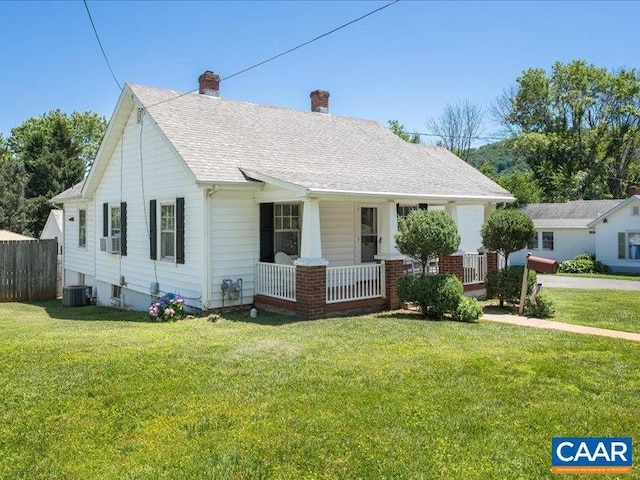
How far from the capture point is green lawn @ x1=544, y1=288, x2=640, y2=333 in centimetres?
988

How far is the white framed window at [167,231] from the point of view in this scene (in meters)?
12.5

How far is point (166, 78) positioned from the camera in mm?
13742

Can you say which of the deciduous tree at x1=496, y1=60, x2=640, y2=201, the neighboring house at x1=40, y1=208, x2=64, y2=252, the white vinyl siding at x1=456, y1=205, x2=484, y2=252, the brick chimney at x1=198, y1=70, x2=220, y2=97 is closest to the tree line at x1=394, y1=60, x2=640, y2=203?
the deciduous tree at x1=496, y1=60, x2=640, y2=201

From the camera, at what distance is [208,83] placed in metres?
15.5

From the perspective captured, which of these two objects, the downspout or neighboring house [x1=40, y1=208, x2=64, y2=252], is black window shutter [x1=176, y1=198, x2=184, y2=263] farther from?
neighboring house [x1=40, y1=208, x2=64, y2=252]

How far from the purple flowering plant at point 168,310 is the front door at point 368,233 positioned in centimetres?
510

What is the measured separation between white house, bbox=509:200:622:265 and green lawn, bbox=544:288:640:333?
15.7 m

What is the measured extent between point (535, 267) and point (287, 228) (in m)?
5.85

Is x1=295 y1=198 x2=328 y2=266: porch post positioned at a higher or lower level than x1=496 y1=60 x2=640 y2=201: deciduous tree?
lower

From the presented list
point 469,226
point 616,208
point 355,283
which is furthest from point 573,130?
point 355,283

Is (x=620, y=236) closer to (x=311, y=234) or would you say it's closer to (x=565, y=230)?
(x=565, y=230)

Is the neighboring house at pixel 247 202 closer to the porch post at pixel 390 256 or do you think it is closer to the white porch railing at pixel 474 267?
the porch post at pixel 390 256

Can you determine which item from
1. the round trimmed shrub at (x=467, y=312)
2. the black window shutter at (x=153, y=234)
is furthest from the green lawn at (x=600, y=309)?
the black window shutter at (x=153, y=234)

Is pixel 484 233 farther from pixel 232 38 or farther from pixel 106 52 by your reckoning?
pixel 106 52
